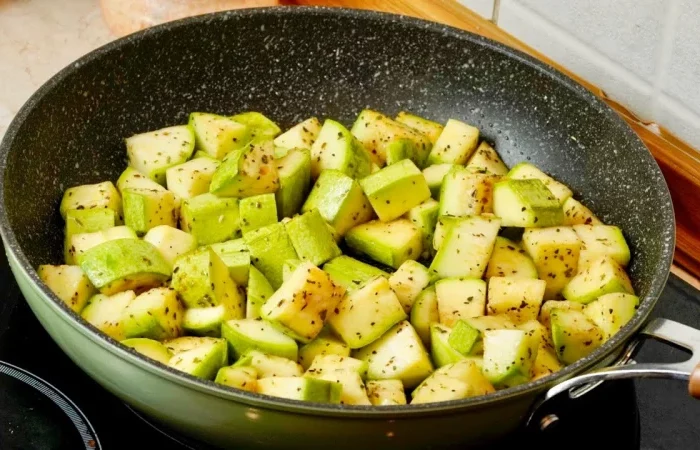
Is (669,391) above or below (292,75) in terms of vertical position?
below

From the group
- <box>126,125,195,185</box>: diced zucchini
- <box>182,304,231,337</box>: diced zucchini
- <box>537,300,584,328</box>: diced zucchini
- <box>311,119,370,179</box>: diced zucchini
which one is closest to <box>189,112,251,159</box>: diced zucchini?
<box>126,125,195,185</box>: diced zucchini

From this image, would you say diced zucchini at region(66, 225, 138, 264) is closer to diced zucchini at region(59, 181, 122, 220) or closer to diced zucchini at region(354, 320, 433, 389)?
diced zucchini at region(59, 181, 122, 220)

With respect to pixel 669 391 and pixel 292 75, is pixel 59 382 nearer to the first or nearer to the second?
pixel 292 75

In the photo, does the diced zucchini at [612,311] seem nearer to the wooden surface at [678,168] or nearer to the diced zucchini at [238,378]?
the wooden surface at [678,168]

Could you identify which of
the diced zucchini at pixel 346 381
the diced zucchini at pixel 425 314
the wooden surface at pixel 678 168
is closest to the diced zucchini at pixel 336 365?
the diced zucchini at pixel 346 381

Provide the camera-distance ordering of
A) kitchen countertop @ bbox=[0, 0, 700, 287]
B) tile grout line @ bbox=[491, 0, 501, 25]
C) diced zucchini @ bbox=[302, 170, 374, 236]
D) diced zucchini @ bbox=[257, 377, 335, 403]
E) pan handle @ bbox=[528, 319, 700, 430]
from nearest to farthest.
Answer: pan handle @ bbox=[528, 319, 700, 430] → diced zucchini @ bbox=[257, 377, 335, 403] → diced zucchini @ bbox=[302, 170, 374, 236] → kitchen countertop @ bbox=[0, 0, 700, 287] → tile grout line @ bbox=[491, 0, 501, 25]

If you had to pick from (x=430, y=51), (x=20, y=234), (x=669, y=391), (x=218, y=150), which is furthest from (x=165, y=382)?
(x=430, y=51)
